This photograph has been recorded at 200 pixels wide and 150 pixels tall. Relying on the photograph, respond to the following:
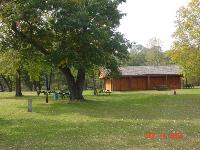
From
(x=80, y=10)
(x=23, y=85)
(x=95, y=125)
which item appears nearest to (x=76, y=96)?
(x=80, y=10)

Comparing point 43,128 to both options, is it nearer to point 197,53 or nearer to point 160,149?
point 160,149

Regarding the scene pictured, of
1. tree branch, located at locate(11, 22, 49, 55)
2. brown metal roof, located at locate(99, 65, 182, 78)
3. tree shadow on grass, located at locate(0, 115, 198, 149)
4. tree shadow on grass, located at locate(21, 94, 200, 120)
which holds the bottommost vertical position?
tree shadow on grass, located at locate(0, 115, 198, 149)

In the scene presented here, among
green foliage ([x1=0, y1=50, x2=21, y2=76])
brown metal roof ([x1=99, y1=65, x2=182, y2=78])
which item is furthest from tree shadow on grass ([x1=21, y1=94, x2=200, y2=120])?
brown metal roof ([x1=99, y1=65, x2=182, y2=78])

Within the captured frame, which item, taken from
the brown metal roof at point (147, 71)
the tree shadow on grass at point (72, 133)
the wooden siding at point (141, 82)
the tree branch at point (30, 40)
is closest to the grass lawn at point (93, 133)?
the tree shadow on grass at point (72, 133)

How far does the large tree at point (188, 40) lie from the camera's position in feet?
129

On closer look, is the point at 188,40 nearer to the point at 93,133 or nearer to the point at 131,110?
the point at 131,110

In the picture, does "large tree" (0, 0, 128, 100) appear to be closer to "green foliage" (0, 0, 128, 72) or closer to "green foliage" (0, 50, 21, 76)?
"green foliage" (0, 0, 128, 72)

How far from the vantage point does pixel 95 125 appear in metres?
19.2

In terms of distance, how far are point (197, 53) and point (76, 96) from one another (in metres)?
12.1

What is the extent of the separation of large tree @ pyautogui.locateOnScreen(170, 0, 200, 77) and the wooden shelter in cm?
2831

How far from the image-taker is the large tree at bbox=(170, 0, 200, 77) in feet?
129

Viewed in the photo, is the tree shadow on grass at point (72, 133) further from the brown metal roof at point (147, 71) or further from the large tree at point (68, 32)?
the brown metal roof at point (147, 71)

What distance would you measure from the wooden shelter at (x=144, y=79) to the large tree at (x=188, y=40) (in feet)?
92.9

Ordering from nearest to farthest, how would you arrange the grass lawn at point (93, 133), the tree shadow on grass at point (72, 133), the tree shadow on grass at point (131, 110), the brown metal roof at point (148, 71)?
1. the grass lawn at point (93, 133)
2. the tree shadow on grass at point (72, 133)
3. the tree shadow on grass at point (131, 110)
4. the brown metal roof at point (148, 71)
